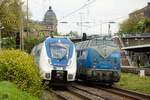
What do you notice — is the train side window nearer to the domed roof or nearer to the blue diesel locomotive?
the blue diesel locomotive

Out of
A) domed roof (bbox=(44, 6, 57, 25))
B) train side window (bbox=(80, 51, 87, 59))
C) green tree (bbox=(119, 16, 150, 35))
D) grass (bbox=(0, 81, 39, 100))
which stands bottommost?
grass (bbox=(0, 81, 39, 100))

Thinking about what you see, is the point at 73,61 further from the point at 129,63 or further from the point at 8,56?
the point at 129,63

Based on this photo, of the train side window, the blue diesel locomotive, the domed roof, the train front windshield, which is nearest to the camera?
the train front windshield

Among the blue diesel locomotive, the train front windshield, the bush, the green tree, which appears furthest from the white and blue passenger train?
the green tree

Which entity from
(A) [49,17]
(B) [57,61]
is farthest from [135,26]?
(B) [57,61]

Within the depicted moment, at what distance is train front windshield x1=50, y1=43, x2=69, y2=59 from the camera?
29828mm

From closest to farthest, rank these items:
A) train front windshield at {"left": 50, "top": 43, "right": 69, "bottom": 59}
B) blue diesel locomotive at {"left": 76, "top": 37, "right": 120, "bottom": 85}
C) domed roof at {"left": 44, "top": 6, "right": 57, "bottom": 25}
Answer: train front windshield at {"left": 50, "top": 43, "right": 69, "bottom": 59}, blue diesel locomotive at {"left": 76, "top": 37, "right": 120, "bottom": 85}, domed roof at {"left": 44, "top": 6, "right": 57, "bottom": 25}

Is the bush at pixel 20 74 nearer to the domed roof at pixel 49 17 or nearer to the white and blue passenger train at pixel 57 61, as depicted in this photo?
the white and blue passenger train at pixel 57 61

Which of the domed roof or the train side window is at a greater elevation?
the domed roof

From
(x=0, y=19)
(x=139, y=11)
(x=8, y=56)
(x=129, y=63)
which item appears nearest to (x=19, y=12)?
(x=0, y=19)

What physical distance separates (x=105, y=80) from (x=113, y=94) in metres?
5.14

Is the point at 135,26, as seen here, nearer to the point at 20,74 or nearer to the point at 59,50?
the point at 59,50

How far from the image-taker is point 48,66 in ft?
96.3

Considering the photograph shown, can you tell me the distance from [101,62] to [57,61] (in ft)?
12.9
